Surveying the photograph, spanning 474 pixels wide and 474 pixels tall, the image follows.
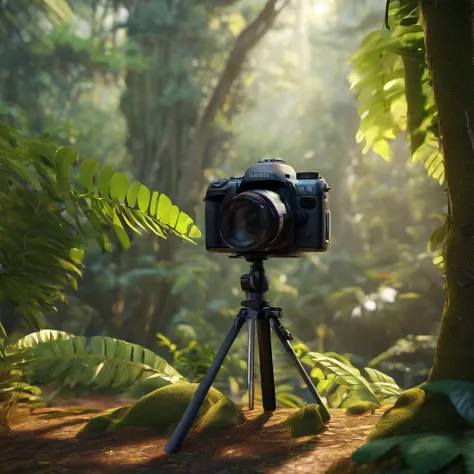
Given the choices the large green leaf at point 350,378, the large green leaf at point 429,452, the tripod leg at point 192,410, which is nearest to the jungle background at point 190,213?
the large green leaf at point 350,378

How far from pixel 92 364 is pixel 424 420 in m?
2.14

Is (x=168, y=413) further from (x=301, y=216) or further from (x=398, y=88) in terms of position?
(x=398, y=88)

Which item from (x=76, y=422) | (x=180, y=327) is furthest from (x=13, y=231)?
(x=180, y=327)

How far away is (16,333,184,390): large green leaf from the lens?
3545 mm

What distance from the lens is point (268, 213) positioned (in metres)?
2.56

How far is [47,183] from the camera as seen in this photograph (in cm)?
351

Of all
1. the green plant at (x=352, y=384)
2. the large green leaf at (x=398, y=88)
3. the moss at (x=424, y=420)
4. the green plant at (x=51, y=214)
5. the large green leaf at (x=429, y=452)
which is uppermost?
the large green leaf at (x=398, y=88)

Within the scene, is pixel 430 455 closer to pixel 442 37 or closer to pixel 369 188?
pixel 442 37

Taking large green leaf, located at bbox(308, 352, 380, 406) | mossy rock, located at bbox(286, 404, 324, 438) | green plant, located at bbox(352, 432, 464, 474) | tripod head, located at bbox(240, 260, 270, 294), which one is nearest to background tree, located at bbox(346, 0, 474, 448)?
green plant, located at bbox(352, 432, 464, 474)

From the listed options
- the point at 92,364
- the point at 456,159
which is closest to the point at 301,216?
the point at 456,159

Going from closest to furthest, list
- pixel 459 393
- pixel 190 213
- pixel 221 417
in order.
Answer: pixel 459 393 → pixel 221 417 → pixel 190 213

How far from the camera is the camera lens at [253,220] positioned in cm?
257

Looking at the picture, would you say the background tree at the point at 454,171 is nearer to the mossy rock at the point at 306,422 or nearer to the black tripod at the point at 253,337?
the mossy rock at the point at 306,422

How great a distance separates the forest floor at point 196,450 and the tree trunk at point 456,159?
58 cm
